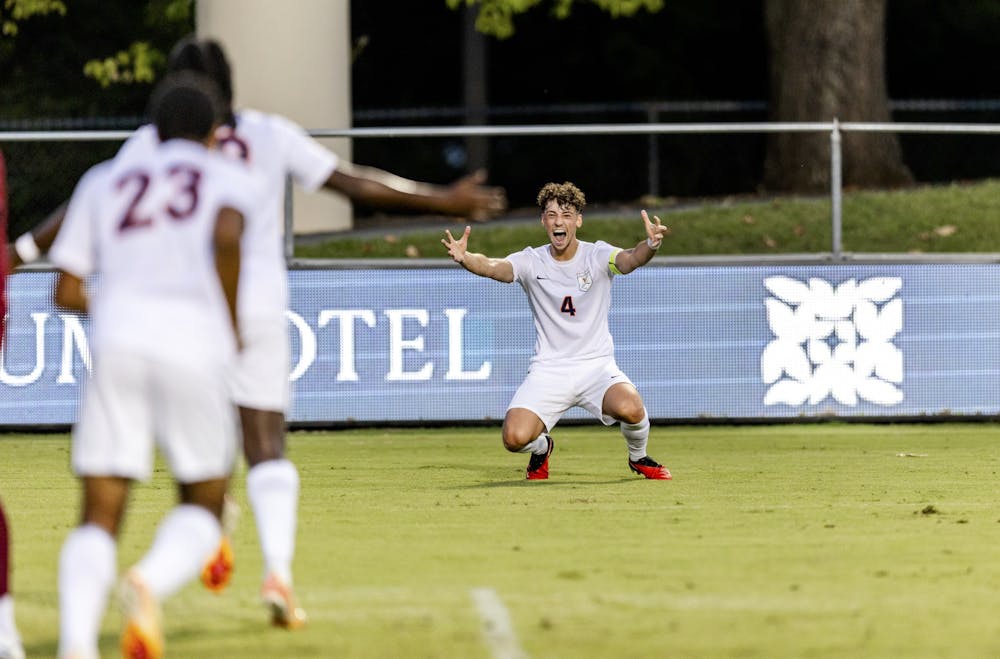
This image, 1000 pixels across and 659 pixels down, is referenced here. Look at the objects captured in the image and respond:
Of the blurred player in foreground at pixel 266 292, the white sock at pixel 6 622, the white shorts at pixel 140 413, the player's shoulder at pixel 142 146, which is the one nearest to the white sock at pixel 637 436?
the blurred player in foreground at pixel 266 292

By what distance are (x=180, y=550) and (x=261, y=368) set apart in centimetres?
129

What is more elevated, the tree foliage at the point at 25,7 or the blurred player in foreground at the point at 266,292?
the tree foliage at the point at 25,7

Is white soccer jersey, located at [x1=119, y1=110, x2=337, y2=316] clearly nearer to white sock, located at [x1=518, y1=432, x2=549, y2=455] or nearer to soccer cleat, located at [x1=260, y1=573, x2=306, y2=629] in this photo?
soccer cleat, located at [x1=260, y1=573, x2=306, y2=629]

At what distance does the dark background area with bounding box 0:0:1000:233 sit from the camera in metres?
25.1

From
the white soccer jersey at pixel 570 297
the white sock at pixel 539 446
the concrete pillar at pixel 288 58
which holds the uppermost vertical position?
the concrete pillar at pixel 288 58

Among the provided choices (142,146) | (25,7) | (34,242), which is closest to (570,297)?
(34,242)

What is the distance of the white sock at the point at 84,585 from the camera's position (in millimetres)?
5785

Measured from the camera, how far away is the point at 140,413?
5992mm

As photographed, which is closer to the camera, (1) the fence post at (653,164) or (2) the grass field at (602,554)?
(2) the grass field at (602,554)

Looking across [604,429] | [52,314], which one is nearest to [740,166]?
[604,429]

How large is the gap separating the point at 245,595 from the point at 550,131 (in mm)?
8352

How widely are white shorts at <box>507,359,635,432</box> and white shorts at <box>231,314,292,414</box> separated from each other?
4.78 metres

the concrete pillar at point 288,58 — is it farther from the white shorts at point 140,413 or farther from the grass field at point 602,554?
the white shorts at point 140,413

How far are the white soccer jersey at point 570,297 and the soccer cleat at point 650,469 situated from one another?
27.2 inches
